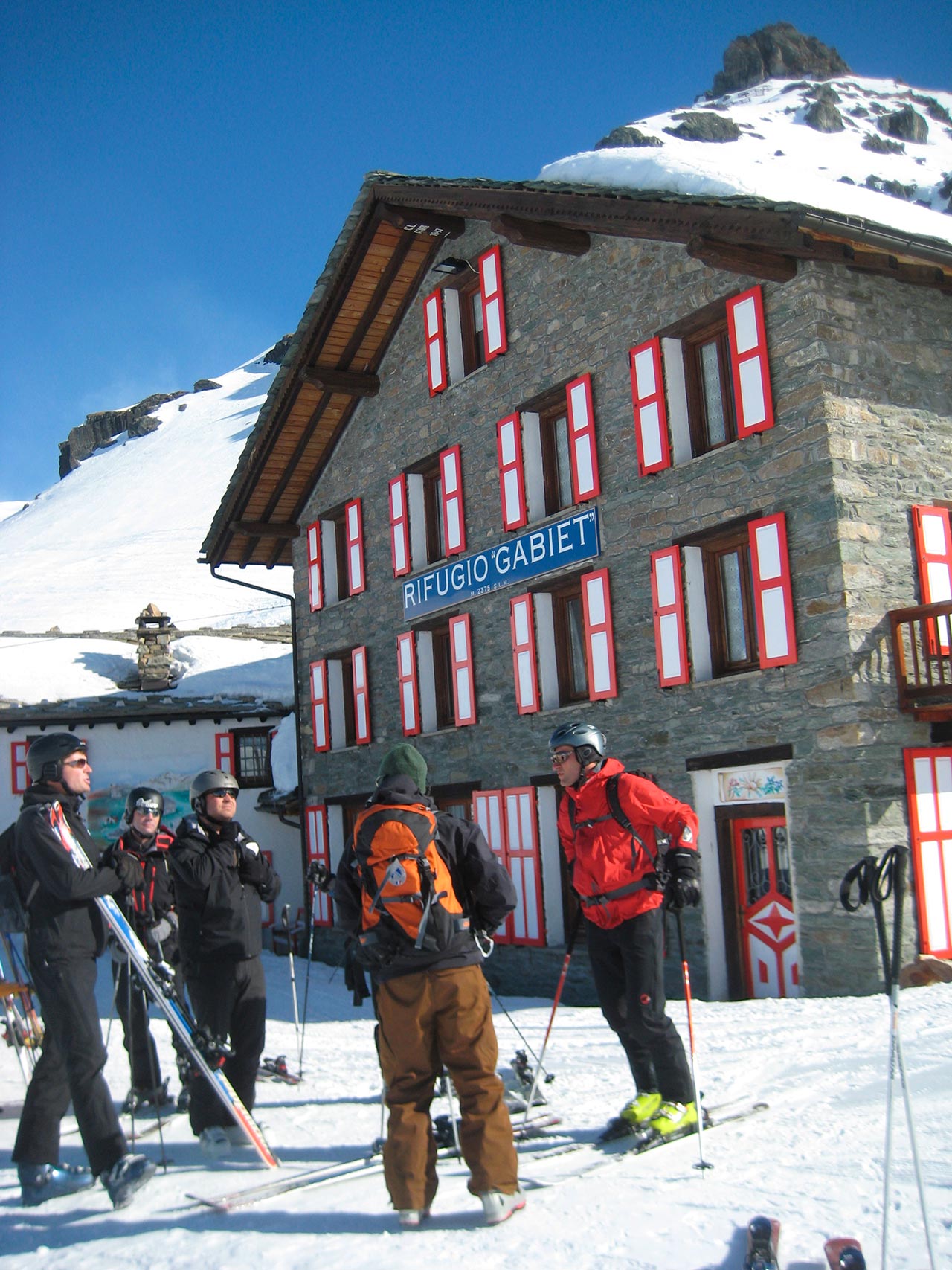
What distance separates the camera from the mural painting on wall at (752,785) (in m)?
11.0

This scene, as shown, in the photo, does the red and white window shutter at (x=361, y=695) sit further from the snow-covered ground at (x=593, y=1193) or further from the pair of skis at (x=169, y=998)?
the pair of skis at (x=169, y=998)

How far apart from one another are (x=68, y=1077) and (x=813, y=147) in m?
114

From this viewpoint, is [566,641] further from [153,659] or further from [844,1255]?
[153,659]

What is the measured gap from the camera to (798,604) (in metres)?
10.6

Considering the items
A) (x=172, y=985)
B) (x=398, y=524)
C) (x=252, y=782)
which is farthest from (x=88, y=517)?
(x=172, y=985)

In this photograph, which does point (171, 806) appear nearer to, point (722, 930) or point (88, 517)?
point (722, 930)

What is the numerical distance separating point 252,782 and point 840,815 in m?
14.4

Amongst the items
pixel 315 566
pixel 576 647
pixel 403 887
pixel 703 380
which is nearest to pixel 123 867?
pixel 403 887

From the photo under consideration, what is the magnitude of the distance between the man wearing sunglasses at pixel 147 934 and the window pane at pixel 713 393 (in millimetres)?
7292

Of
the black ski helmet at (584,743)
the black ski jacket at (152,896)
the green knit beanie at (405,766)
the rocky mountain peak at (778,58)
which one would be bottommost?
the black ski jacket at (152,896)

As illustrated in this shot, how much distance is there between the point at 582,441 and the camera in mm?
13273

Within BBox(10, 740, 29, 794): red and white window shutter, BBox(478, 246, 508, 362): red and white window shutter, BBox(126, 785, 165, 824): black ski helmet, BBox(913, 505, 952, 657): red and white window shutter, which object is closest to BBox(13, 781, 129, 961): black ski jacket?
BBox(126, 785, 165, 824): black ski helmet

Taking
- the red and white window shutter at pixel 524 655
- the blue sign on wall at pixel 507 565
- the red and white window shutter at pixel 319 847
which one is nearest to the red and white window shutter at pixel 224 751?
the red and white window shutter at pixel 319 847

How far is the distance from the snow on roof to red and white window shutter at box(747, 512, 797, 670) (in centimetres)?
1430
